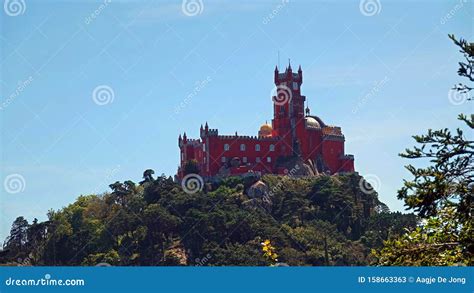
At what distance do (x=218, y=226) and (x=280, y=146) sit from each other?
442 inches

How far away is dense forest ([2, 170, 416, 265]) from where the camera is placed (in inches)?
2714

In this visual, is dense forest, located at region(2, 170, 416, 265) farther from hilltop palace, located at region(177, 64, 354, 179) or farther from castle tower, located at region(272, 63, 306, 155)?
castle tower, located at region(272, 63, 306, 155)

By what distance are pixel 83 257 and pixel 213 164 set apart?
40.4 feet

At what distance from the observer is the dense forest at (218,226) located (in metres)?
68.9

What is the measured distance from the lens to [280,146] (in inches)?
3105

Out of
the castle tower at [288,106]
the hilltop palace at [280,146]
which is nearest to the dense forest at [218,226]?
the hilltop palace at [280,146]

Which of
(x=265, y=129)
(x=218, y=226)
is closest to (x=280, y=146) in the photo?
(x=265, y=129)

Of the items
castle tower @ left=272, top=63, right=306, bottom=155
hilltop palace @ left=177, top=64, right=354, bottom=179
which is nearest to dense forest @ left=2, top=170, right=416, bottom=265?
hilltop palace @ left=177, top=64, right=354, bottom=179

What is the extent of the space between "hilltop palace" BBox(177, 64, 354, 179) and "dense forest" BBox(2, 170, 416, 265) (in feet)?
5.16

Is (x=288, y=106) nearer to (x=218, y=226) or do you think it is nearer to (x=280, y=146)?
(x=280, y=146)

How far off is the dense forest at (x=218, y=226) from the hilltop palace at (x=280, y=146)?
157 centimetres

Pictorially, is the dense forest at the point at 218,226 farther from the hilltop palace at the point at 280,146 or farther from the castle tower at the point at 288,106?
the castle tower at the point at 288,106

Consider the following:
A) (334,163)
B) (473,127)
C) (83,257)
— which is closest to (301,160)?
(334,163)

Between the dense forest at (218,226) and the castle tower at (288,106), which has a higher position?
the castle tower at (288,106)
